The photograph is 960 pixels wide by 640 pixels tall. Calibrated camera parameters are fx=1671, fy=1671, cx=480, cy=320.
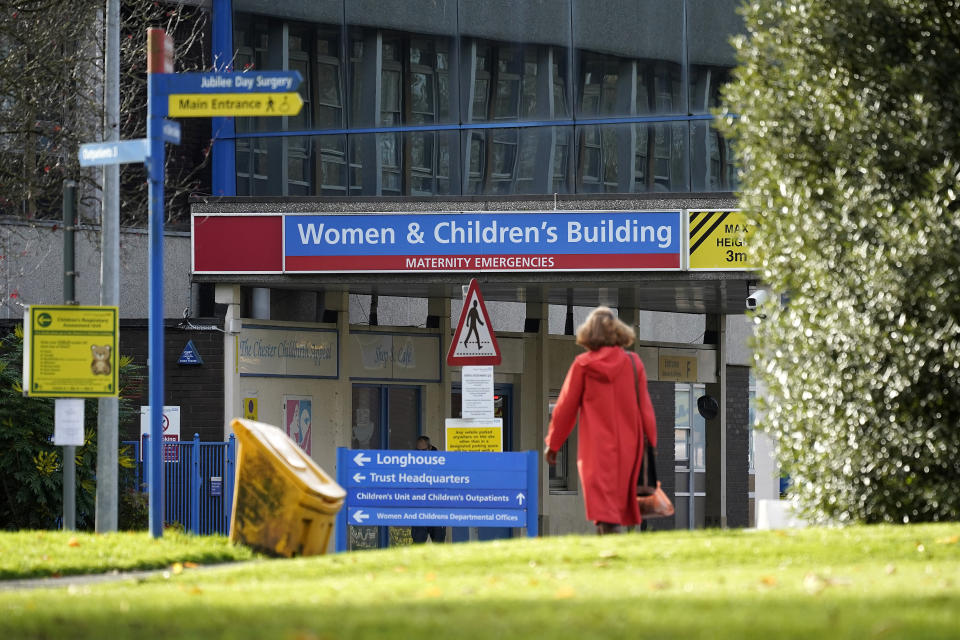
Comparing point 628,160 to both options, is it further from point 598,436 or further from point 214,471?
point 598,436

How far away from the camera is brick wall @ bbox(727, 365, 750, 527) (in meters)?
33.1

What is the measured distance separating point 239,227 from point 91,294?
4146 millimetres

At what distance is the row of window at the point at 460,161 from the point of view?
21766 mm

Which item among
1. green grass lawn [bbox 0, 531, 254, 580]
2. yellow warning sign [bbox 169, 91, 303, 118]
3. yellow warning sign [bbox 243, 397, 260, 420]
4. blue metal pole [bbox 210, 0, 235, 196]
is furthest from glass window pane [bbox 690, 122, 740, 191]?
yellow warning sign [bbox 169, 91, 303, 118]

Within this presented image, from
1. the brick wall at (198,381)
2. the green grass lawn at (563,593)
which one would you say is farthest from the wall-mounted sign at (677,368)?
the green grass lawn at (563,593)

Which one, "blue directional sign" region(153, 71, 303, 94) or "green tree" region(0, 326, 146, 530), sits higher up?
"blue directional sign" region(153, 71, 303, 94)

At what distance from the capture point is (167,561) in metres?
11.0

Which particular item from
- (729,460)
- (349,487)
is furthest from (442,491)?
(729,460)

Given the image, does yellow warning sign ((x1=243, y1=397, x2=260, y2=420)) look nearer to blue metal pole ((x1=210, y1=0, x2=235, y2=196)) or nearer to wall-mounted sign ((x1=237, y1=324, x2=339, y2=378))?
wall-mounted sign ((x1=237, y1=324, x2=339, y2=378))

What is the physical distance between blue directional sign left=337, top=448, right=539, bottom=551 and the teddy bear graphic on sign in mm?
2321

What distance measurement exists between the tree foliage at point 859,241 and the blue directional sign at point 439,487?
309 cm

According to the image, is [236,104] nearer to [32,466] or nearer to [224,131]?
[32,466]

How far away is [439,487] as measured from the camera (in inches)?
581

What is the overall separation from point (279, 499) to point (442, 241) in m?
9.98
